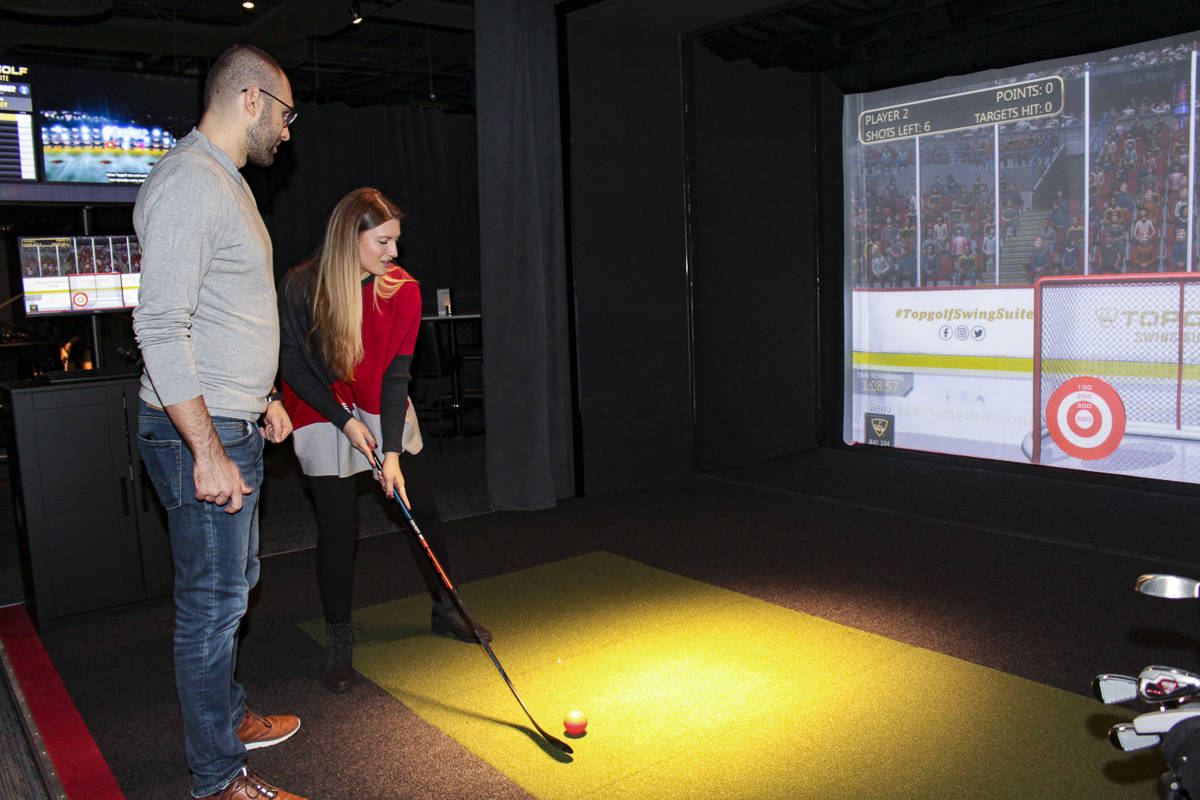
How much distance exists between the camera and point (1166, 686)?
1.14 metres

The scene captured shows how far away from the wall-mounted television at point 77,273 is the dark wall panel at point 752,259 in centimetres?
310

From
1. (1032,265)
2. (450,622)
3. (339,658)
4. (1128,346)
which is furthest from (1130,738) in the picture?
(1032,265)

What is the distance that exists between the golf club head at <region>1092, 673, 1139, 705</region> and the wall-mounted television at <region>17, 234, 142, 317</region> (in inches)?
160

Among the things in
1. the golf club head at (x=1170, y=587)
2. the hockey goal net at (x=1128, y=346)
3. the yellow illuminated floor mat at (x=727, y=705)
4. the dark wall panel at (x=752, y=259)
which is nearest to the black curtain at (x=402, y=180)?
the dark wall panel at (x=752, y=259)

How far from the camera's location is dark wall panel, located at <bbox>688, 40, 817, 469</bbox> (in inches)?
225

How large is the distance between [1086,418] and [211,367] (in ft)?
15.6

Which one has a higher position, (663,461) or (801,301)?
(801,301)

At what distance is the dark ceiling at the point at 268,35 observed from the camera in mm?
7168

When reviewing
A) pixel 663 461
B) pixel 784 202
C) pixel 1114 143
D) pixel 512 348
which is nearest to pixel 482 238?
pixel 512 348

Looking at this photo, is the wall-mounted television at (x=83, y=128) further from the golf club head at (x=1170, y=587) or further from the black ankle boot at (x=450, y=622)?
the golf club head at (x=1170, y=587)

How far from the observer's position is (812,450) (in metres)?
6.44

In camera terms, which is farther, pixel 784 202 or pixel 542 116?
pixel 784 202

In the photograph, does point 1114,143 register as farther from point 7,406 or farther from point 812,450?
point 7,406

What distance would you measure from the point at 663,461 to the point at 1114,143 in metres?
2.97
